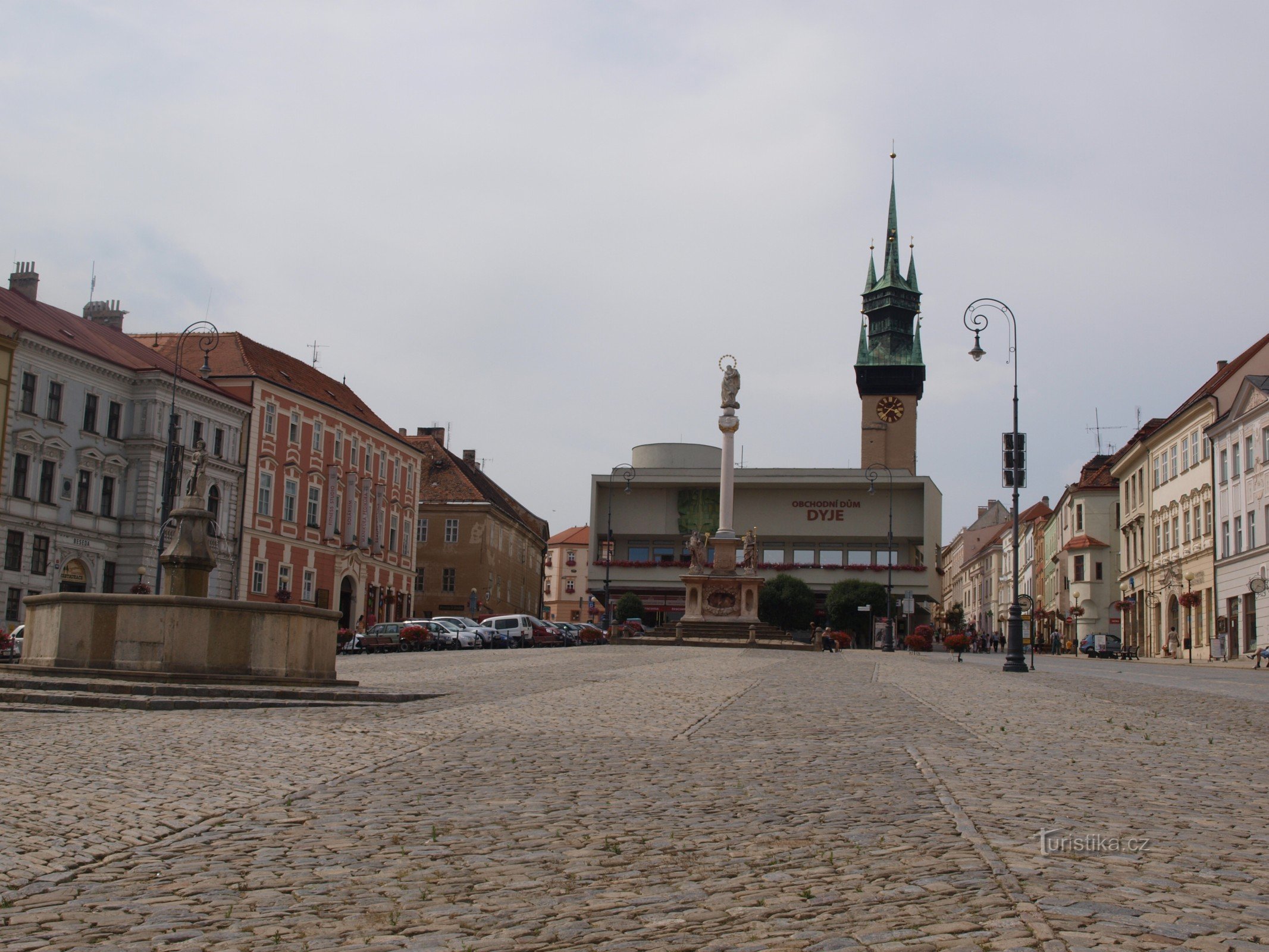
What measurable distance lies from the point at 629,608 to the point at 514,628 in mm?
39074

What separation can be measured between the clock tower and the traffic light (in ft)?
311

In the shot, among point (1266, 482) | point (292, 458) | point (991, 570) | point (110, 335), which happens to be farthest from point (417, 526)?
point (991, 570)

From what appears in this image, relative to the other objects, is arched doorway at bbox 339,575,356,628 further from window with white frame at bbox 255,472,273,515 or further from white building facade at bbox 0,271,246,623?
white building facade at bbox 0,271,246,623

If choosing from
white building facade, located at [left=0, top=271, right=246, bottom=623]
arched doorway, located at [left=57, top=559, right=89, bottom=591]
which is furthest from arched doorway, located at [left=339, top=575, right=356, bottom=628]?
arched doorway, located at [left=57, top=559, right=89, bottom=591]

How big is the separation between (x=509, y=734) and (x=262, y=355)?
5474 cm

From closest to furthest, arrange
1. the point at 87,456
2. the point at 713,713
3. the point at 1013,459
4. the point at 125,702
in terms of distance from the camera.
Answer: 1. the point at 125,702
2. the point at 713,713
3. the point at 1013,459
4. the point at 87,456

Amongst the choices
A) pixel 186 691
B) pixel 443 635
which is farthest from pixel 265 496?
pixel 186 691

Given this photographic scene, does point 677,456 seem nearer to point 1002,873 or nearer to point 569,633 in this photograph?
point 569,633

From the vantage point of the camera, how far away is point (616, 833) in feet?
22.9

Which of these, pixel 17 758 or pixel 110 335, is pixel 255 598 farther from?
pixel 17 758

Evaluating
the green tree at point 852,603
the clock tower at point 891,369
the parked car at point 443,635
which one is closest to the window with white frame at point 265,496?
the parked car at point 443,635

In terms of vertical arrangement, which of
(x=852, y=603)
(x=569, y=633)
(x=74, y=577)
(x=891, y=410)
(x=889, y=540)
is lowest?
(x=569, y=633)

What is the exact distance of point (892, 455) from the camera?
130625mm

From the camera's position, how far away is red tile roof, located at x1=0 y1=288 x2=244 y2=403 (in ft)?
156
